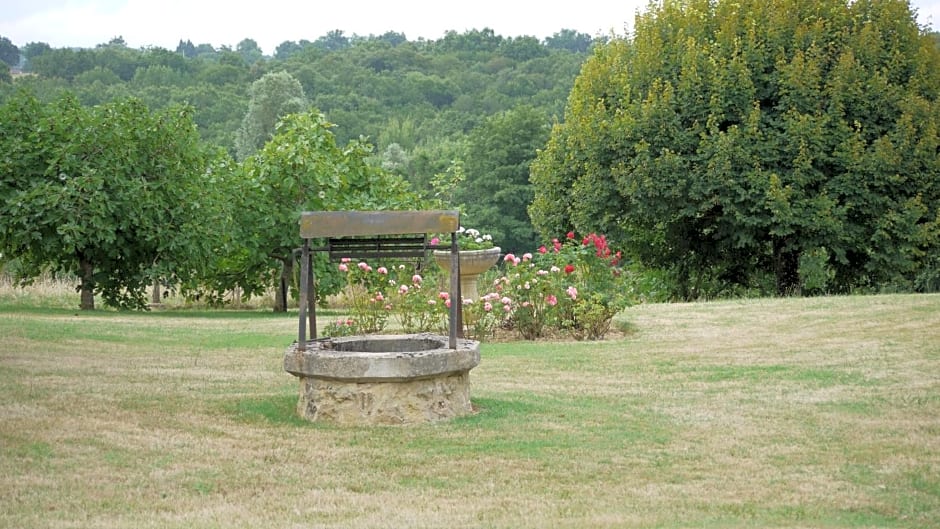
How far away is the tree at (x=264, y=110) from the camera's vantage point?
56.0m

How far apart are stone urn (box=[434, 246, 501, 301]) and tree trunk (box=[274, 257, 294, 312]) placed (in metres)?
4.08

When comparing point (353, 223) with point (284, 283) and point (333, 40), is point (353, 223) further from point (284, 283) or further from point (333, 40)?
point (333, 40)

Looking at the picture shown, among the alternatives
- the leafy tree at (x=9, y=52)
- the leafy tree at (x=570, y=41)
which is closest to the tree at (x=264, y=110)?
the leafy tree at (x=9, y=52)

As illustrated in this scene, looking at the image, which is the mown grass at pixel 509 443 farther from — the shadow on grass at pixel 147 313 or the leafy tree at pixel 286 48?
the leafy tree at pixel 286 48

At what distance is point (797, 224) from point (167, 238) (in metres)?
11.2

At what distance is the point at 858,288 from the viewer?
958 inches

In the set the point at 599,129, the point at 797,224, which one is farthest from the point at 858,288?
the point at 599,129

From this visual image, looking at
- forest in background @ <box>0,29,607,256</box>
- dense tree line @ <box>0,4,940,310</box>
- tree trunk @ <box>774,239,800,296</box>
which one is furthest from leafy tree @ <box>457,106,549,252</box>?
tree trunk @ <box>774,239,800,296</box>

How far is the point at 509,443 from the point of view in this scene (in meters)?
7.85

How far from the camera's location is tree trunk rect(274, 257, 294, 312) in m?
19.6

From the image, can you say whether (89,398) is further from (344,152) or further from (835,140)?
(835,140)

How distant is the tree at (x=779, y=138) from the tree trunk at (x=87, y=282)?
32.2 feet

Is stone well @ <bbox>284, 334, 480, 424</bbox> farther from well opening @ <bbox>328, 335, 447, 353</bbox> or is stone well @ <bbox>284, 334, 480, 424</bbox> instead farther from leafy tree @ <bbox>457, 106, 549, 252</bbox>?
leafy tree @ <bbox>457, 106, 549, 252</bbox>

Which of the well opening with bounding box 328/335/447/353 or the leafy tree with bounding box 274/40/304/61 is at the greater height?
the leafy tree with bounding box 274/40/304/61
